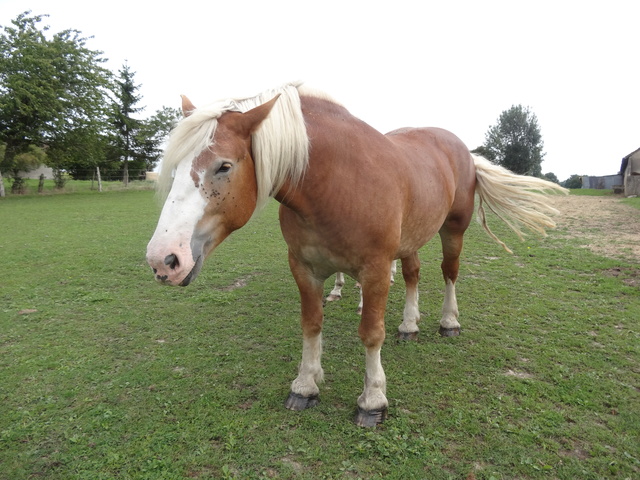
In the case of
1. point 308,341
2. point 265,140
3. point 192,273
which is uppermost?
point 265,140

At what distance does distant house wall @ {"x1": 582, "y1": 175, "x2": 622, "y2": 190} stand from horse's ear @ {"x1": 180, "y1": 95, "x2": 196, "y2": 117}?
3854 cm

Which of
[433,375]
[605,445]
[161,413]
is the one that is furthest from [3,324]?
[605,445]

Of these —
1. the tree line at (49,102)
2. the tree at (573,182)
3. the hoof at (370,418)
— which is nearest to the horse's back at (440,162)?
the hoof at (370,418)

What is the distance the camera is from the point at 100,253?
7.51 m

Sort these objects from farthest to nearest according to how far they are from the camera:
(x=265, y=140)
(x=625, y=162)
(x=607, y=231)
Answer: (x=625, y=162) → (x=607, y=231) → (x=265, y=140)

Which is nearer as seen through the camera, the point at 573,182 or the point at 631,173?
the point at 631,173

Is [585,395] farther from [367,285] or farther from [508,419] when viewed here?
[367,285]

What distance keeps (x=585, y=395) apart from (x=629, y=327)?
5.55 ft

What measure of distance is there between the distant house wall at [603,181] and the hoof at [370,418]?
3786 centimetres

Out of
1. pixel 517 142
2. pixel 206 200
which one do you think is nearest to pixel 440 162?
pixel 206 200

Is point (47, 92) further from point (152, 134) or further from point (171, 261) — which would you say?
point (171, 261)

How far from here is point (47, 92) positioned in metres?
20.4

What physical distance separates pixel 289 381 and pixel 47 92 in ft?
79.3

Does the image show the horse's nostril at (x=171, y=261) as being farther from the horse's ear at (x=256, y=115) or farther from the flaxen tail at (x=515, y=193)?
the flaxen tail at (x=515, y=193)
